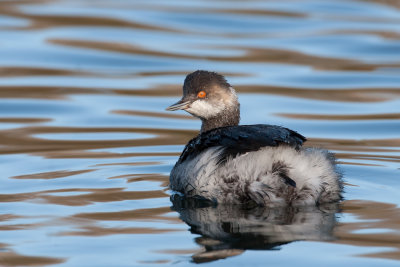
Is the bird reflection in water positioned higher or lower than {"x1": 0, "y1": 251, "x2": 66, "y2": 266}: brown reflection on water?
higher

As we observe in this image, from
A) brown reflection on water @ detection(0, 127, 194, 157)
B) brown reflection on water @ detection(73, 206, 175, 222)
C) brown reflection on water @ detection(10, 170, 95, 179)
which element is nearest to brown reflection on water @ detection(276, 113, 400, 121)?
brown reflection on water @ detection(0, 127, 194, 157)

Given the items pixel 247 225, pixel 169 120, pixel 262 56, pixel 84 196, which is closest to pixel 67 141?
pixel 169 120

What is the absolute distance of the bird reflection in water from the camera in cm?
555

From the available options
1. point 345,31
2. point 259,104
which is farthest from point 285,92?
point 345,31

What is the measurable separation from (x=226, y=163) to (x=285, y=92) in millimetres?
5372

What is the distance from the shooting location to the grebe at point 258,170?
632 centimetres

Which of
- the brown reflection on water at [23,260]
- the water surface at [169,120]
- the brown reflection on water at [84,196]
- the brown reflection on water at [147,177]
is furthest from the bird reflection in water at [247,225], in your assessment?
the brown reflection on water at [23,260]

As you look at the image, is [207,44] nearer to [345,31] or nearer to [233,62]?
[233,62]

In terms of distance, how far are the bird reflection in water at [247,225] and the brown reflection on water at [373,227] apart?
0.34ft

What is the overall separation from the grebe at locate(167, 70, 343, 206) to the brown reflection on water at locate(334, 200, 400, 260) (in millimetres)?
283

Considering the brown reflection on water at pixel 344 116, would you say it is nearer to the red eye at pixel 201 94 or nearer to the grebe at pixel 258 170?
the red eye at pixel 201 94

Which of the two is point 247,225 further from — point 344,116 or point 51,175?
point 344,116

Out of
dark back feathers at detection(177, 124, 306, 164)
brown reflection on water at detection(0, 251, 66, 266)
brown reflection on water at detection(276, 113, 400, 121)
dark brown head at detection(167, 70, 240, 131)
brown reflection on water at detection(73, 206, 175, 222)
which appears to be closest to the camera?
brown reflection on water at detection(0, 251, 66, 266)

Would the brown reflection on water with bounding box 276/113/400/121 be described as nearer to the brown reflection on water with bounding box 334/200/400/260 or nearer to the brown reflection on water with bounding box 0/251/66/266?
the brown reflection on water with bounding box 334/200/400/260
